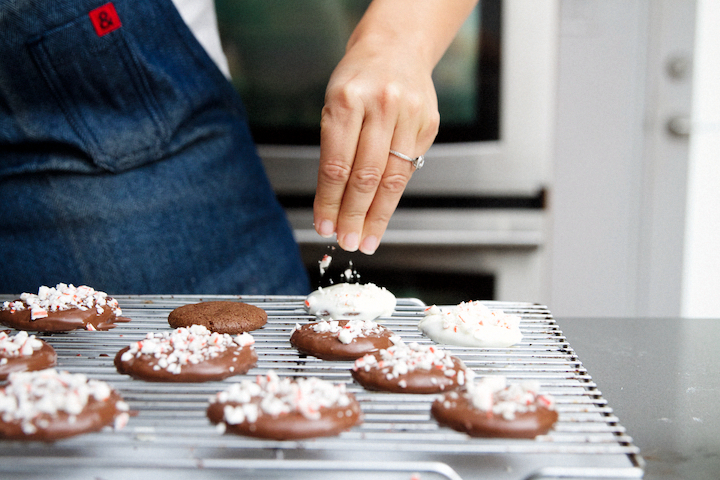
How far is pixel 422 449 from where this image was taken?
1.92ft

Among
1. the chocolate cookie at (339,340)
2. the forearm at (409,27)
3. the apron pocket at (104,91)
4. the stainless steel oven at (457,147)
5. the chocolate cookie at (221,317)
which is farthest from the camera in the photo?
the stainless steel oven at (457,147)

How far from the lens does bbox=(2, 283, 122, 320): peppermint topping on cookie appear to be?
0.97 metres

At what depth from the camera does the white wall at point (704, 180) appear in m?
2.40

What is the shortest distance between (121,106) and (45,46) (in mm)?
168

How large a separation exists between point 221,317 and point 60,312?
0.24 meters

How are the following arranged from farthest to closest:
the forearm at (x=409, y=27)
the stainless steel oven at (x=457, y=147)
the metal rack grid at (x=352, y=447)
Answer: the stainless steel oven at (x=457, y=147) → the forearm at (x=409, y=27) → the metal rack grid at (x=352, y=447)

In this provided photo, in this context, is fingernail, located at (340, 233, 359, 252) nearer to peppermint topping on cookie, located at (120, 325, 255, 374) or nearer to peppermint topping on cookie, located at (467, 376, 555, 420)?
peppermint topping on cookie, located at (120, 325, 255, 374)

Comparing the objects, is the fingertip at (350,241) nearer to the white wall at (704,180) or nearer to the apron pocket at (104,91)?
the apron pocket at (104,91)

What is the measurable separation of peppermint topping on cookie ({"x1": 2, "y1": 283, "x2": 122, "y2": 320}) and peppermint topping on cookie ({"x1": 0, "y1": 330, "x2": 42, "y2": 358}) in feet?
0.45

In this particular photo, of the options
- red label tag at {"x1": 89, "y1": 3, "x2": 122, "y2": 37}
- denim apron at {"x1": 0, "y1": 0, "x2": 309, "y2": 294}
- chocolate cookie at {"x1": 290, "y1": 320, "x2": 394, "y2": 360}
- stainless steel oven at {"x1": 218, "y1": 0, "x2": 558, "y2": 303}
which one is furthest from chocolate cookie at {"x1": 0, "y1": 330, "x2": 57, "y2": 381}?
stainless steel oven at {"x1": 218, "y1": 0, "x2": 558, "y2": 303}

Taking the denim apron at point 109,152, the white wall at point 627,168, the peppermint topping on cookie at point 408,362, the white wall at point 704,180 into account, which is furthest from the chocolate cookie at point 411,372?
the white wall at point 704,180

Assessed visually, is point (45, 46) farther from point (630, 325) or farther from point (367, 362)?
point (630, 325)

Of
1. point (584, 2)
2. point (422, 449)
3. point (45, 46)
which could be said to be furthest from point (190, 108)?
point (584, 2)

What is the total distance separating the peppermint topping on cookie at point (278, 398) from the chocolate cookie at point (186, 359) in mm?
105
